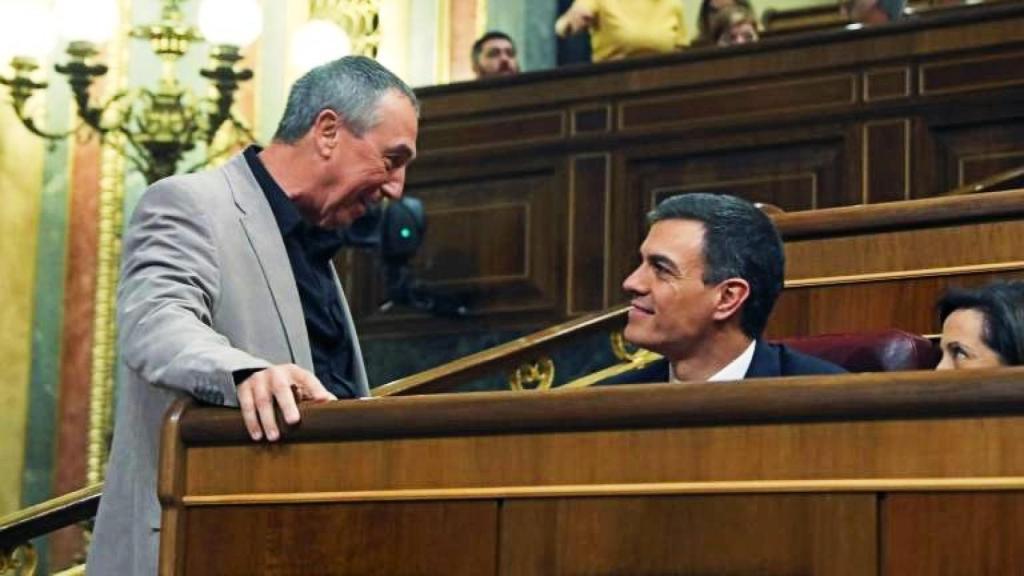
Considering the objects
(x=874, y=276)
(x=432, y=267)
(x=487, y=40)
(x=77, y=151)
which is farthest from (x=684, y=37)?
(x=874, y=276)

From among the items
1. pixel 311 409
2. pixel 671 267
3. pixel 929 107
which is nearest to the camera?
pixel 311 409

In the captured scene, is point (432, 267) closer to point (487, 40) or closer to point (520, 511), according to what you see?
point (487, 40)

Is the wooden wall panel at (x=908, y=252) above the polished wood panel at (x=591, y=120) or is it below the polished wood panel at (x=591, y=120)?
below

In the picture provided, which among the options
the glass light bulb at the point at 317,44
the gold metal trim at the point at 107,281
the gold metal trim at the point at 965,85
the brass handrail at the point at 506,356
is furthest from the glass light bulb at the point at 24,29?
the gold metal trim at the point at 965,85

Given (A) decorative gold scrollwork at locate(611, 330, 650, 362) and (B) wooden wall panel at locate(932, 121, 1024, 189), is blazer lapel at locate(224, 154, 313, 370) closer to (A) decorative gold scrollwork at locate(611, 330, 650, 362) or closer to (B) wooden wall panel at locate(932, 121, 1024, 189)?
(A) decorative gold scrollwork at locate(611, 330, 650, 362)

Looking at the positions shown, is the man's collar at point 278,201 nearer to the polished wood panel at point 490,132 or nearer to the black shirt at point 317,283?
the black shirt at point 317,283

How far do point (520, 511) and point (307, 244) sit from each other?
32.7 inches

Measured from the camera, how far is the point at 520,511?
2.43 metres

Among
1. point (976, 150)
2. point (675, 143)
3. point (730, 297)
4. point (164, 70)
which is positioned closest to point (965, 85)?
point (976, 150)

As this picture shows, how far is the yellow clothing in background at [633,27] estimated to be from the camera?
762cm

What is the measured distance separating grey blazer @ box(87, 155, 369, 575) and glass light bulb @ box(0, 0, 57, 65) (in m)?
4.11

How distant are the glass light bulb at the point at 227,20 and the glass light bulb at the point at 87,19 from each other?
294 mm

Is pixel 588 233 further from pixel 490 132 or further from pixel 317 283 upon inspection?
pixel 317 283

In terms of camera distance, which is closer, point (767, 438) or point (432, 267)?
point (767, 438)
